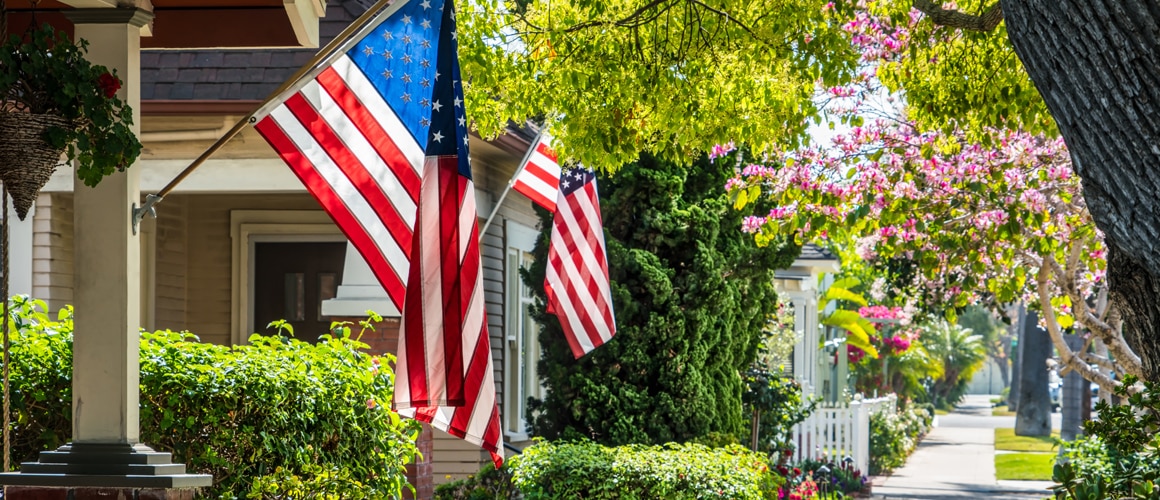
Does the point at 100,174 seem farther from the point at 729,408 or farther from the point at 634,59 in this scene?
the point at 729,408

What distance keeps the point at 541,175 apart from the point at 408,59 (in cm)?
456

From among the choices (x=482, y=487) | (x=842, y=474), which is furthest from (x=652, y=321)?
(x=842, y=474)

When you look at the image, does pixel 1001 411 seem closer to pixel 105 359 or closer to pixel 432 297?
pixel 432 297

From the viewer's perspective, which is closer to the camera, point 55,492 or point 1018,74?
point 55,492

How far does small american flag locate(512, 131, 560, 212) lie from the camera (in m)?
11.4

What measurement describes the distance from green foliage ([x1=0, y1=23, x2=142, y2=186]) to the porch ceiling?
1.49 m

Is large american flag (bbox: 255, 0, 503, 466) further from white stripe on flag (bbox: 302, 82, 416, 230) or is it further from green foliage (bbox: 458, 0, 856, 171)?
green foliage (bbox: 458, 0, 856, 171)

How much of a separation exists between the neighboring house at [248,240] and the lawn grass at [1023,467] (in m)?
12.3

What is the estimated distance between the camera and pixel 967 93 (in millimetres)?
9477

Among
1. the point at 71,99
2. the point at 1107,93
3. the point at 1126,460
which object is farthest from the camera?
the point at 1126,460

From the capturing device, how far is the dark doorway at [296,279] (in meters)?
13.2

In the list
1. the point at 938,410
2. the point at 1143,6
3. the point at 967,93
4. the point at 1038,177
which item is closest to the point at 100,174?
the point at 1143,6

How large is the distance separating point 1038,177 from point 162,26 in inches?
291

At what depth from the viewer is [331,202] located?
6.88 metres
